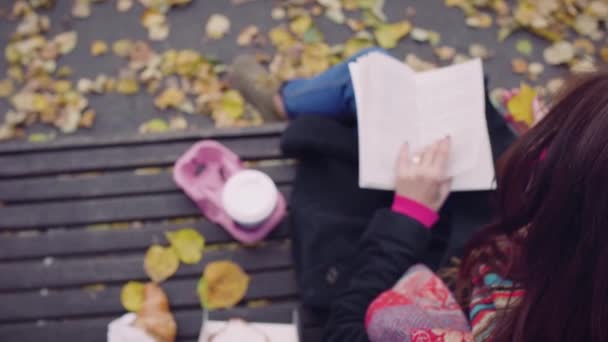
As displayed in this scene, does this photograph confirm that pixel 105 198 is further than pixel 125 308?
Yes

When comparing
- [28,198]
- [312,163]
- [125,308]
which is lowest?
[125,308]

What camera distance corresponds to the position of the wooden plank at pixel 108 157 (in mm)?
1488

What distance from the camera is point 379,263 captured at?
1.13m

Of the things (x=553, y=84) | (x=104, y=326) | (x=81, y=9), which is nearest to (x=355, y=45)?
(x=553, y=84)

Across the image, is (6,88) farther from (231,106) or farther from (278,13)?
(278,13)

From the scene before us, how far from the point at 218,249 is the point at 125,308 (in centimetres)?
28

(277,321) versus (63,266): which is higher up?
(63,266)

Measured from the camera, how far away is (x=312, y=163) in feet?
4.54

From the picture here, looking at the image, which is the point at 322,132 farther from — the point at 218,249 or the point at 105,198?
the point at 105,198

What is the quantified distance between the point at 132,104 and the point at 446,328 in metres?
1.41

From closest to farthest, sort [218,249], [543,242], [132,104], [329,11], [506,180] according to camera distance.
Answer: [543,242] → [506,180] → [218,249] → [132,104] → [329,11]

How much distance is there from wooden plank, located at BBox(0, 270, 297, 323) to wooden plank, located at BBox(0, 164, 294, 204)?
0.87 ft

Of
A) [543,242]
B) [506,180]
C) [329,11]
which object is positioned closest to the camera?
[543,242]

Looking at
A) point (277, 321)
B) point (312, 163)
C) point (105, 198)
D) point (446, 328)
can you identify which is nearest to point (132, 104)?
point (105, 198)
